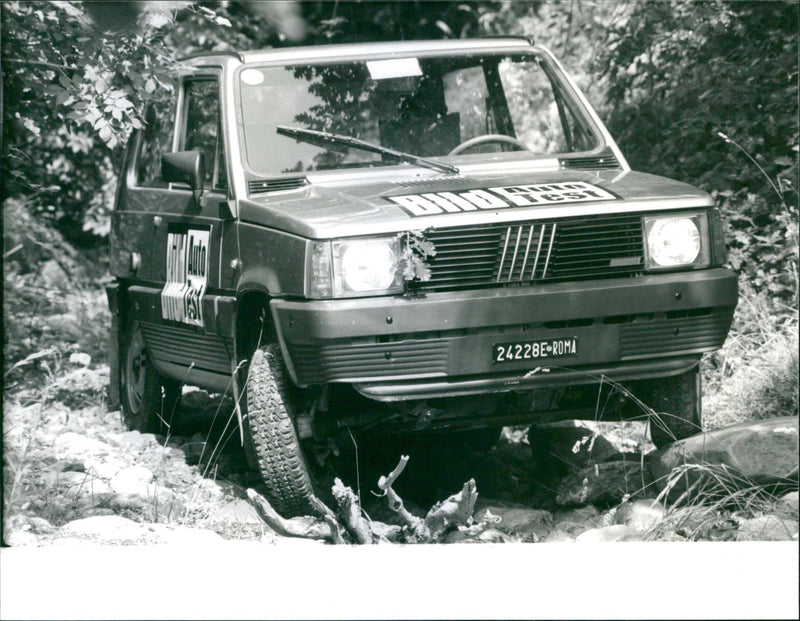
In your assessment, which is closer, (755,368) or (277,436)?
(277,436)

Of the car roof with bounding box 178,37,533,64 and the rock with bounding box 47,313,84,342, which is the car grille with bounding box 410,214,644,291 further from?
the rock with bounding box 47,313,84,342

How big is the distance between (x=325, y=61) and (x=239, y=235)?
1114 millimetres

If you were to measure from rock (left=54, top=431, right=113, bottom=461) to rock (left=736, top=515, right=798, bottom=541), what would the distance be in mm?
3516

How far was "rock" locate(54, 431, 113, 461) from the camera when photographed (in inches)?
275

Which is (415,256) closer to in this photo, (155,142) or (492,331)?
(492,331)

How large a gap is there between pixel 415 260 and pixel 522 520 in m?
1.47

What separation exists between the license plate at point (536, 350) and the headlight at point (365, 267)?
49 cm

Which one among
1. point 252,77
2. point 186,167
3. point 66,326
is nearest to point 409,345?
point 186,167

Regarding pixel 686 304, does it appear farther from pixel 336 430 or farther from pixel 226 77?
pixel 226 77

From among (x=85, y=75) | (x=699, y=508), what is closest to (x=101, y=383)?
(x=85, y=75)

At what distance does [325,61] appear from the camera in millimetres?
6801

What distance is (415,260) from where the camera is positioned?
540cm

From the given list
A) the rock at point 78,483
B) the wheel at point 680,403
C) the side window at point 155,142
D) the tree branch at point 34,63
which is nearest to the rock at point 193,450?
the rock at point 78,483

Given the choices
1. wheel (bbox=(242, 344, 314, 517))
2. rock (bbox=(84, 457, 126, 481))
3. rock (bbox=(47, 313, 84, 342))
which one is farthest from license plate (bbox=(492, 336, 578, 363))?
rock (bbox=(47, 313, 84, 342))
